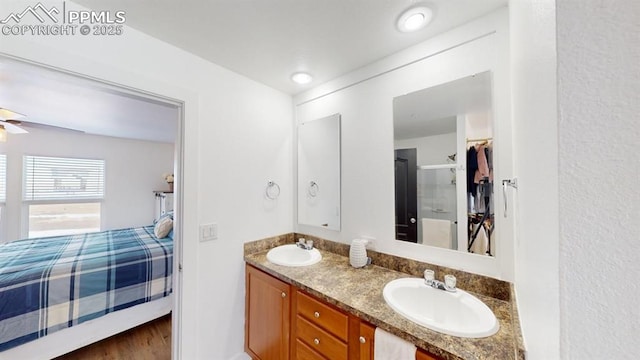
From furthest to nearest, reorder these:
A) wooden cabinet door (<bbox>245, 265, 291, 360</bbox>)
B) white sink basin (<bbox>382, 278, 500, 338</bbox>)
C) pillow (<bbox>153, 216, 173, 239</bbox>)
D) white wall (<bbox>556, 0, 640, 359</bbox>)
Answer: pillow (<bbox>153, 216, 173, 239</bbox>) → wooden cabinet door (<bbox>245, 265, 291, 360</bbox>) → white sink basin (<bbox>382, 278, 500, 338</bbox>) → white wall (<bbox>556, 0, 640, 359</bbox>)

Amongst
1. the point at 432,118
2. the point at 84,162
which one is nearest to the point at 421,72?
the point at 432,118

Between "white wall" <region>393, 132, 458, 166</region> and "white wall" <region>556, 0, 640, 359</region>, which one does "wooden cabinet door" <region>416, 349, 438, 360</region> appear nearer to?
"white wall" <region>556, 0, 640, 359</region>

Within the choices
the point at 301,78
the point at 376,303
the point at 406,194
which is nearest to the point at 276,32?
the point at 301,78

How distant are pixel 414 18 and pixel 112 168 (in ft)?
17.1

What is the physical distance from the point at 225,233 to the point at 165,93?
1.00 meters

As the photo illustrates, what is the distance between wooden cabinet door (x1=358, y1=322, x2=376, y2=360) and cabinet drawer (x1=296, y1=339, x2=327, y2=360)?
29 cm

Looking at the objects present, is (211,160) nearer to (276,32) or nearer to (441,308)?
(276,32)

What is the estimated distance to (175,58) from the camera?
1.39 meters

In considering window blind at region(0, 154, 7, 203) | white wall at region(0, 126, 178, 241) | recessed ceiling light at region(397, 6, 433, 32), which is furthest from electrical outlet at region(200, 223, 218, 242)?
window blind at region(0, 154, 7, 203)

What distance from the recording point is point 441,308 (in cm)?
113

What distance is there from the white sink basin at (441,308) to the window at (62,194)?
5.13 metres

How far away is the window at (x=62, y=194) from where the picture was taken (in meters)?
3.41

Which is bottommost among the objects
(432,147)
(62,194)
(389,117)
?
(62,194)

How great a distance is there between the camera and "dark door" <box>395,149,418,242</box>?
140 cm
